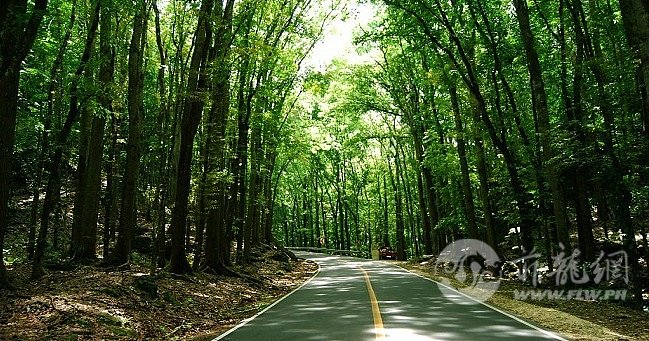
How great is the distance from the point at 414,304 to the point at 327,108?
1075 inches

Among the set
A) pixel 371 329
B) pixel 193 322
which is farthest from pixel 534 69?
pixel 193 322

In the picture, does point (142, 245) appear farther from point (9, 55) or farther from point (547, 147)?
point (547, 147)

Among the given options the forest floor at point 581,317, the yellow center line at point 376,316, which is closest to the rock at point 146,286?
the yellow center line at point 376,316

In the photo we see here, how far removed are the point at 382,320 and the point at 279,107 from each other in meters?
18.6

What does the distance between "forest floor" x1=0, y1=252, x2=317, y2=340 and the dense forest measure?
1.01 meters

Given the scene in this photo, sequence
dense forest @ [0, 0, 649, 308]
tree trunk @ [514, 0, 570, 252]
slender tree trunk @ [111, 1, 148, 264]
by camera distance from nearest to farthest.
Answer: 1. dense forest @ [0, 0, 649, 308]
2. tree trunk @ [514, 0, 570, 252]
3. slender tree trunk @ [111, 1, 148, 264]

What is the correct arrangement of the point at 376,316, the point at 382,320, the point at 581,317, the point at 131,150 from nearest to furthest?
the point at 382,320
the point at 376,316
the point at 581,317
the point at 131,150

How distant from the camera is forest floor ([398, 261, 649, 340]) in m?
9.28

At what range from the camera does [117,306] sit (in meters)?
10.7

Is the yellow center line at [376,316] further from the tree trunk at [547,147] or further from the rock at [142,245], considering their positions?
the rock at [142,245]

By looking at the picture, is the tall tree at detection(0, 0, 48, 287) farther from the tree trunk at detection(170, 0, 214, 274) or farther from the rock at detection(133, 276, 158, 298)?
the tree trunk at detection(170, 0, 214, 274)

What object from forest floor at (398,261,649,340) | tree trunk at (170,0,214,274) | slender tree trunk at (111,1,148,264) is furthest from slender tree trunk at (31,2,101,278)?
forest floor at (398,261,649,340)

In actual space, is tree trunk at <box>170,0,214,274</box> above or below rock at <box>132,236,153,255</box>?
above

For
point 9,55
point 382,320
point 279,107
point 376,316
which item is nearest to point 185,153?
point 376,316
